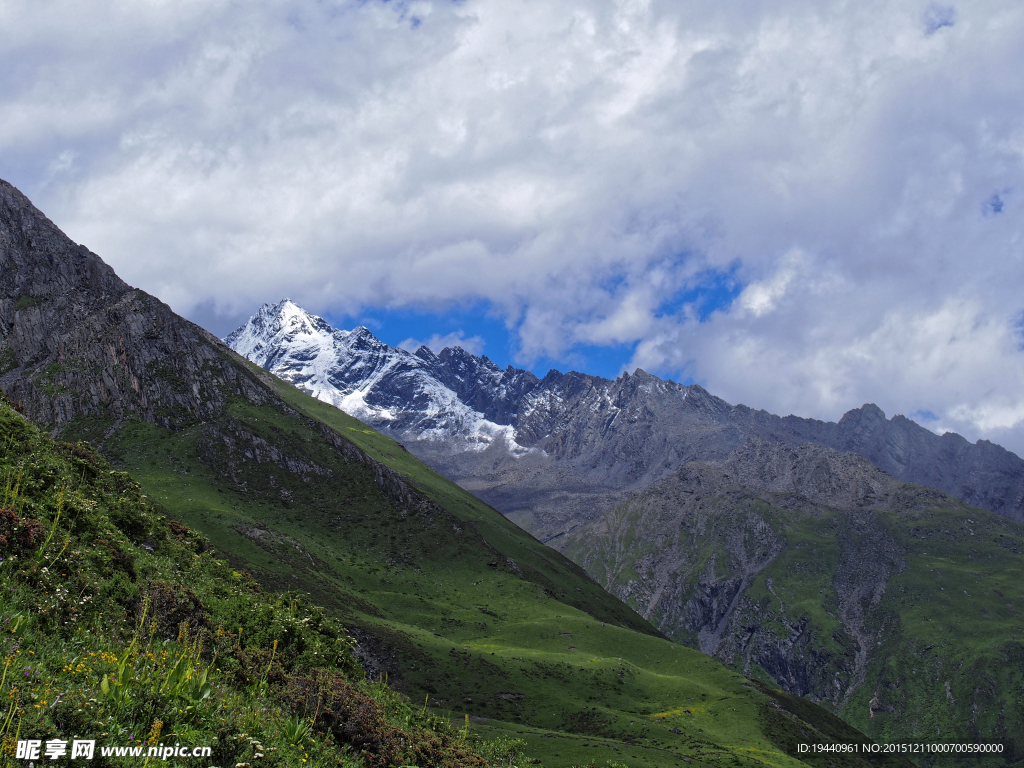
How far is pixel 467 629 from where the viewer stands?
6196 inches

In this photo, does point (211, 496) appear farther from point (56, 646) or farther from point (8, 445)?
point (56, 646)

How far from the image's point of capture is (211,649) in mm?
26734

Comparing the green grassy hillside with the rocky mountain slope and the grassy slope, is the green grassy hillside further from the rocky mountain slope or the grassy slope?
the grassy slope

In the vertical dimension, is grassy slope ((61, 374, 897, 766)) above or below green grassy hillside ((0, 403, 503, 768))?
below

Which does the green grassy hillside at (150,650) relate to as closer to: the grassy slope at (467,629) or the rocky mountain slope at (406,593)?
the rocky mountain slope at (406,593)

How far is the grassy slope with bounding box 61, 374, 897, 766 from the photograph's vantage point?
Result: 4520 inches

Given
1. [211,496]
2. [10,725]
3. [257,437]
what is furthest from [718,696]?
[10,725]

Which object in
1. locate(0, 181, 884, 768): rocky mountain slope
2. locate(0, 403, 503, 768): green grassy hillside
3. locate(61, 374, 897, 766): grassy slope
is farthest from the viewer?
locate(0, 181, 884, 768): rocky mountain slope

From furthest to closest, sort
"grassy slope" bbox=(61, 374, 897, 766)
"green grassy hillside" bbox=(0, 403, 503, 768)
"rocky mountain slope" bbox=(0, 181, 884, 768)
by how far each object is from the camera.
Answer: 1. "rocky mountain slope" bbox=(0, 181, 884, 768)
2. "grassy slope" bbox=(61, 374, 897, 766)
3. "green grassy hillside" bbox=(0, 403, 503, 768)

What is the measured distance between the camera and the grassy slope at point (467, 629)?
114812 mm

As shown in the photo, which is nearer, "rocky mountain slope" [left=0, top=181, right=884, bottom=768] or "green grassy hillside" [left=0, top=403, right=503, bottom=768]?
"green grassy hillside" [left=0, top=403, right=503, bottom=768]

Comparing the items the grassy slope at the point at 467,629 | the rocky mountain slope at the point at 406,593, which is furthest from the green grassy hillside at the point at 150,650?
the grassy slope at the point at 467,629

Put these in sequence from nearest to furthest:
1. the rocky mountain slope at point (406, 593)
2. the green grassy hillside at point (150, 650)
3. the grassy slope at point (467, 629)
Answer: the green grassy hillside at point (150, 650)
the grassy slope at point (467, 629)
the rocky mountain slope at point (406, 593)

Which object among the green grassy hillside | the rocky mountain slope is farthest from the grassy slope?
the green grassy hillside
